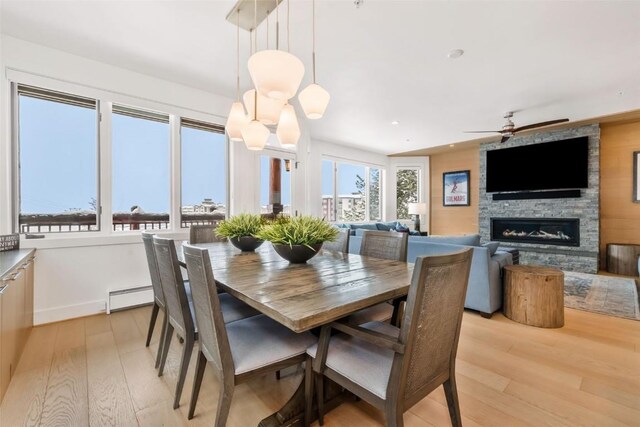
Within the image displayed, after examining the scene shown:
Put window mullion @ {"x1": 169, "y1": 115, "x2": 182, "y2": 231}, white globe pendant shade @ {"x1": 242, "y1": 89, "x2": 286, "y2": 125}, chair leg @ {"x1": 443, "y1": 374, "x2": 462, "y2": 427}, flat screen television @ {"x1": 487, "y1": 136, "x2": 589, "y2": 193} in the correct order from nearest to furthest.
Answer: chair leg @ {"x1": 443, "y1": 374, "x2": 462, "y2": 427}, white globe pendant shade @ {"x1": 242, "y1": 89, "x2": 286, "y2": 125}, window mullion @ {"x1": 169, "y1": 115, "x2": 182, "y2": 231}, flat screen television @ {"x1": 487, "y1": 136, "x2": 589, "y2": 193}

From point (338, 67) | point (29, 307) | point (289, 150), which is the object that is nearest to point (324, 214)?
point (289, 150)

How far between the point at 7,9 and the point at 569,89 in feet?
19.4

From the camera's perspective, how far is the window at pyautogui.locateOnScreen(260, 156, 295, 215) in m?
4.55

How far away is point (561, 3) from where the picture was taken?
2111 mm

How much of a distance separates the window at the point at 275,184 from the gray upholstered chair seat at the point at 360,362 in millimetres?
3365

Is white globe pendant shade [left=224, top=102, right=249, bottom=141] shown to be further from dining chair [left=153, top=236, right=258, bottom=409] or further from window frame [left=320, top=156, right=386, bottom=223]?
window frame [left=320, top=156, right=386, bottom=223]

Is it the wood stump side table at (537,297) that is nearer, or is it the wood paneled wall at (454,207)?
the wood stump side table at (537,297)

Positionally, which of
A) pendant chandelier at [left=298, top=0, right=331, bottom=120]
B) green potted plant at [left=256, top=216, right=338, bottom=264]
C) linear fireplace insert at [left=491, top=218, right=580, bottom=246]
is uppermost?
pendant chandelier at [left=298, top=0, right=331, bottom=120]

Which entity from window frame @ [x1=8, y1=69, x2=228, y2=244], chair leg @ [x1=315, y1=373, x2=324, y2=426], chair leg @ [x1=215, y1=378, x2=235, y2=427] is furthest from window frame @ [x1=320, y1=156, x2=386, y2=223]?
chair leg @ [x1=215, y1=378, x2=235, y2=427]

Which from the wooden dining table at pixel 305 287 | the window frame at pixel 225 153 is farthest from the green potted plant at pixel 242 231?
the window frame at pixel 225 153

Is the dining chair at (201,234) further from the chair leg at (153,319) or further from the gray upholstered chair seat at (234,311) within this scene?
the gray upholstered chair seat at (234,311)

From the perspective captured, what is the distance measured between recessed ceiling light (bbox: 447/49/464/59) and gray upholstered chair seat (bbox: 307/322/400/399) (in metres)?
2.87

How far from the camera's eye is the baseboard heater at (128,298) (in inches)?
119

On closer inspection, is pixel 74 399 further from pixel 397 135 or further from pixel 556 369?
pixel 397 135
